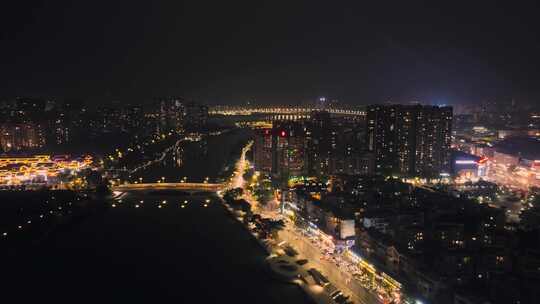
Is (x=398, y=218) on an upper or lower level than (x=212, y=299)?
upper

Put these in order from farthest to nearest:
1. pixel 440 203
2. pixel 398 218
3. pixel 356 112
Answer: pixel 356 112 → pixel 440 203 → pixel 398 218

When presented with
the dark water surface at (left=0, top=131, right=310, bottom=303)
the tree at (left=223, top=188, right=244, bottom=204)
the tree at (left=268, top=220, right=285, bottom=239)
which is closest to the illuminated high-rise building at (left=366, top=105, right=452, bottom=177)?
the tree at (left=223, top=188, right=244, bottom=204)

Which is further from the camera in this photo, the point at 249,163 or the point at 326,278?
the point at 249,163

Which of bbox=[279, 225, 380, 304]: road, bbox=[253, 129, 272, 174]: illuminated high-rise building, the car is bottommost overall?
the car

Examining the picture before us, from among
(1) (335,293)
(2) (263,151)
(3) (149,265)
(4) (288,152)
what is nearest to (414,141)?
(4) (288,152)

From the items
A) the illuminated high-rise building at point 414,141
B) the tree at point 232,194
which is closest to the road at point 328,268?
the tree at point 232,194

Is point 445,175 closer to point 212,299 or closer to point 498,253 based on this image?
point 498,253

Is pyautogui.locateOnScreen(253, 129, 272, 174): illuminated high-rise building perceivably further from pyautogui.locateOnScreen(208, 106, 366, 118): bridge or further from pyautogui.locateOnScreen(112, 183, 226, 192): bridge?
pyautogui.locateOnScreen(208, 106, 366, 118): bridge

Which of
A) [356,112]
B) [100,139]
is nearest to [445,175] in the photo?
[100,139]
